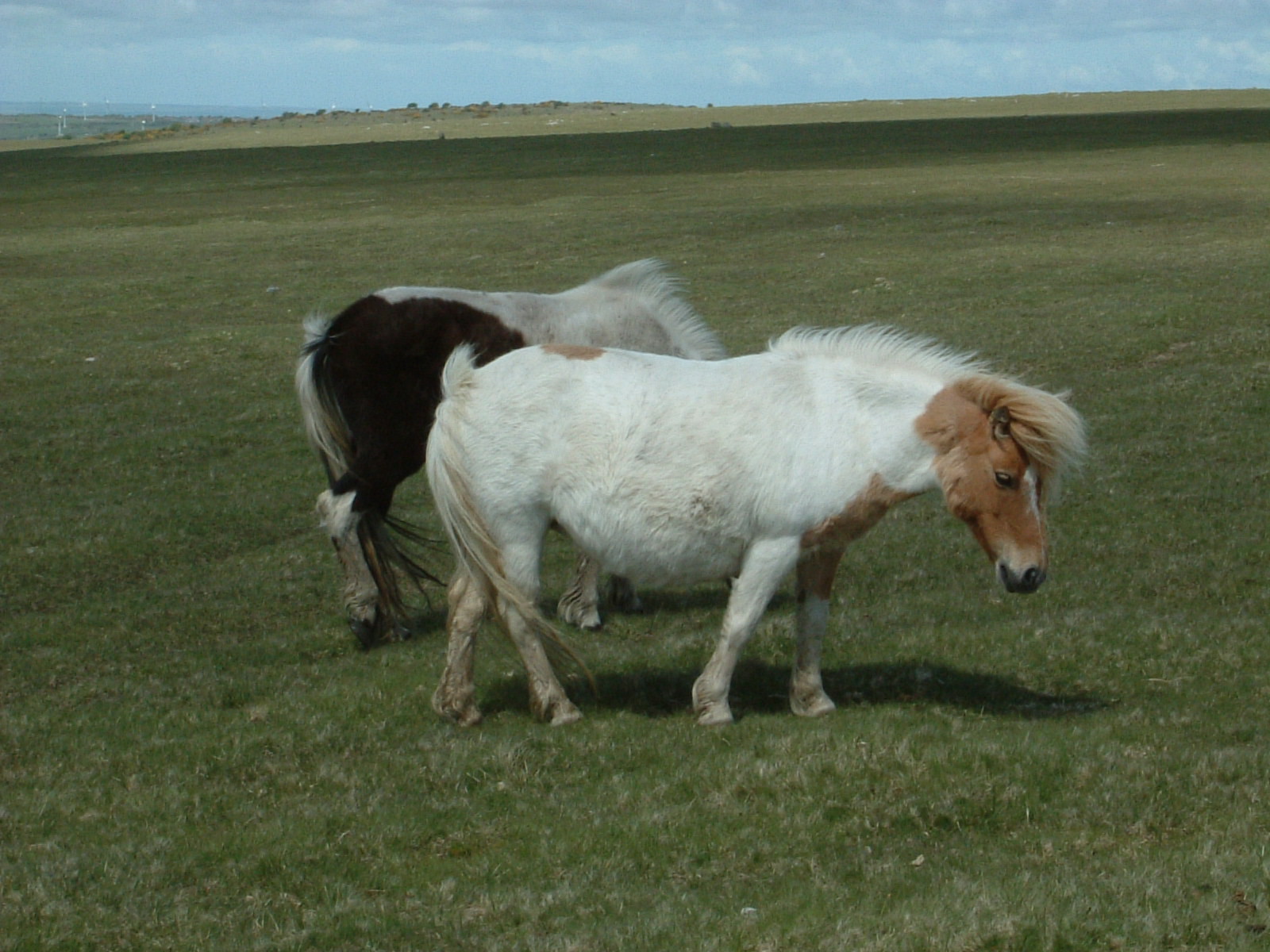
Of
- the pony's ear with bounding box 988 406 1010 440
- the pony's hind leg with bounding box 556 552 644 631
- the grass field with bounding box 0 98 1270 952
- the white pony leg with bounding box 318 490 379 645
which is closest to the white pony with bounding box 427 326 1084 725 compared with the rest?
the pony's ear with bounding box 988 406 1010 440

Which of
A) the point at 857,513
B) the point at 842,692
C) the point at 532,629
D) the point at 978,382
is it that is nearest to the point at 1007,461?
the point at 978,382

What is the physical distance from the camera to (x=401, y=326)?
9.94 meters

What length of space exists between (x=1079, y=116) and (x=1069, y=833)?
297 ft

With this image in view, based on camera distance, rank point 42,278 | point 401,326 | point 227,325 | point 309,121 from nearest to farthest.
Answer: point 401,326 < point 227,325 < point 42,278 < point 309,121

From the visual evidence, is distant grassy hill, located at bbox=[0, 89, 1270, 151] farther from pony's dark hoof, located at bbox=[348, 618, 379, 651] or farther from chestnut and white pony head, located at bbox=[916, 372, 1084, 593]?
chestnut and white pony head, located at bbox=[916, 372, 1084, 593]

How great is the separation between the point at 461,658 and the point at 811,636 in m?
1.91

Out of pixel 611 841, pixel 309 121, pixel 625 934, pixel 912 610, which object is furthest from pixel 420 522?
pixel 309 121

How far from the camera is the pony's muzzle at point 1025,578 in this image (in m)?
7.23

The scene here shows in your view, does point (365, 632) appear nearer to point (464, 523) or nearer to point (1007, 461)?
point (464, 523)

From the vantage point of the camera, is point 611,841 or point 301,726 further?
point 301,726

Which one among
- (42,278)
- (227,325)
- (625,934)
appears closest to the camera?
(625,934)

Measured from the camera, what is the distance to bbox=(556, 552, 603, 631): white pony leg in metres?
10.2

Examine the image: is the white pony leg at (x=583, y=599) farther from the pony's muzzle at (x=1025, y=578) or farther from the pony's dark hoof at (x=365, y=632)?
the pony's muzzle at (x=1025, y=578)

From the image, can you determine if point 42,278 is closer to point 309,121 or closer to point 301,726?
point 301,726
